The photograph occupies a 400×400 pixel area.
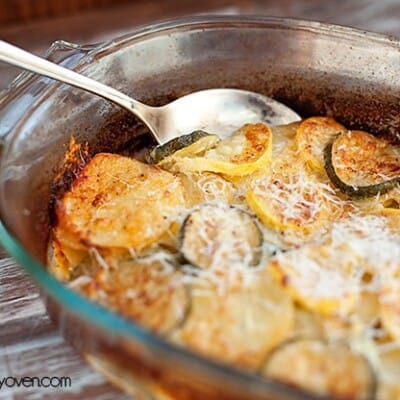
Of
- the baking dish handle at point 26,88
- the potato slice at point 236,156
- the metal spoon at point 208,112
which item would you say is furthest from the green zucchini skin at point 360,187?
the baking dish handle at point 26,88

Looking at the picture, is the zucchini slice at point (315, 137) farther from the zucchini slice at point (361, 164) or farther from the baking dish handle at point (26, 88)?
the baking dish handle at point (26, 88)

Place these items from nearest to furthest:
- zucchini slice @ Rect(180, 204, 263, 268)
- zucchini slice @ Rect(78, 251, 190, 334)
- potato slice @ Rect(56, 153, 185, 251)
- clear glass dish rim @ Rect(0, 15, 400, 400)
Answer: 1. clear glass dish rim @ Rect(0, 15, 400, 400)
2. zucchini slice @ Rect(78, 251, 190, 334)
3. zucchini slice @ Rect(180, 204, 263, 268)
4. potato slice @ Rect(56, 153, 185, 251)

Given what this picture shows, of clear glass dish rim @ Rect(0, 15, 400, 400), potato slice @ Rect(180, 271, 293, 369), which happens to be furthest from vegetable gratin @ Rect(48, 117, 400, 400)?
clear glass dish rim @ Rect(0, 15, 400, 400)

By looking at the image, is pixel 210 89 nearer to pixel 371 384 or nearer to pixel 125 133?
pixel 125 133

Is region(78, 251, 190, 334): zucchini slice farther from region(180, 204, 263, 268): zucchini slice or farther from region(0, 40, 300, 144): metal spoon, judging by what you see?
region(0, 40, 300, 144): metal spoon

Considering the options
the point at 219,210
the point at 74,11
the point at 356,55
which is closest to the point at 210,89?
the point at 356,55

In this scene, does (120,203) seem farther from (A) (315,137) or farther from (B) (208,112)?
(A) (315,137)
